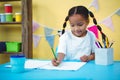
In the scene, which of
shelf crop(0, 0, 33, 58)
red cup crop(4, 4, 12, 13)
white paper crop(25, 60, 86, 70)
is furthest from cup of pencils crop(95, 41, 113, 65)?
red cup crop(4, 4, 12, 13)

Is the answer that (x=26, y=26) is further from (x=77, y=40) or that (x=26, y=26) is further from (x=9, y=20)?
(x=77, y=40)

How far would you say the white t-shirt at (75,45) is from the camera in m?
1.65

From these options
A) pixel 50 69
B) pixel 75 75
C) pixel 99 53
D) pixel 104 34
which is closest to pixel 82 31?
pixel 99 53

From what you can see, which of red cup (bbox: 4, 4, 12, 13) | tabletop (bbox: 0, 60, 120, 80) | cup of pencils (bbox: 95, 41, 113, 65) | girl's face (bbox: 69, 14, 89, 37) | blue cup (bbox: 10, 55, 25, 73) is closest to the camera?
tabletop (bbox: 0, 60, 120, 80)

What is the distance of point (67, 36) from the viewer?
5.58 ft

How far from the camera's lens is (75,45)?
1.69 metres

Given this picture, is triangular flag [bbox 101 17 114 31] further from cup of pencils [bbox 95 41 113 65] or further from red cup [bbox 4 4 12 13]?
cup of pencils [bbox 95 41 113 65]

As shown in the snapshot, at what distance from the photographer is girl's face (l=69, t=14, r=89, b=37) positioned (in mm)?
1642

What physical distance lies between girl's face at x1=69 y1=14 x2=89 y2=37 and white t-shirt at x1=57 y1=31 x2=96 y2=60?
48mm

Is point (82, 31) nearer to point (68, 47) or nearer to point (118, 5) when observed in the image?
point (68, 47)

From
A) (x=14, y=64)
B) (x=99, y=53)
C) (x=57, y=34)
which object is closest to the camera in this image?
(x=14, y=64)

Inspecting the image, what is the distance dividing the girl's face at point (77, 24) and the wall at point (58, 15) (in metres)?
1.11

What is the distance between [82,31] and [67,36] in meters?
0.12

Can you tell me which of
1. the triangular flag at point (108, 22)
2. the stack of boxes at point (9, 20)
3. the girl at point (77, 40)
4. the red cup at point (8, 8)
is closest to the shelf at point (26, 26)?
the stack of boxes at point (9, 20)
